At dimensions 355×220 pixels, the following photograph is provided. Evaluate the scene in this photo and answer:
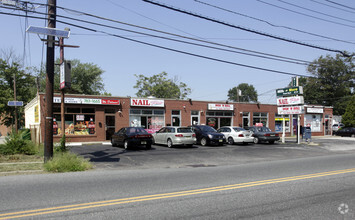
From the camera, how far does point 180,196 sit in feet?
21.2

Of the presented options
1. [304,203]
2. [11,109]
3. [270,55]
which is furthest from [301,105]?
[11,109]

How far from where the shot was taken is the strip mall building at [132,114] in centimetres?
2364

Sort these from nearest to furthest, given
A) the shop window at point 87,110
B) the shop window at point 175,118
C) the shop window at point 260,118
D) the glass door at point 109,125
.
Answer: the shop window at point 87,110
the glass door at point 109,125
the shop window at point 175,118
the shop window at point 260,118

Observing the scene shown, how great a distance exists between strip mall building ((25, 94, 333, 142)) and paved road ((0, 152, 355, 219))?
14.8 metres

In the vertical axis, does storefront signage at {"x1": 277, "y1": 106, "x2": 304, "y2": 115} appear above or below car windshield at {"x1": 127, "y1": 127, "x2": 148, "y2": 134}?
above

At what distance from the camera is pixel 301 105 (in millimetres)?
24391

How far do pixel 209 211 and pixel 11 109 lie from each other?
4107cm

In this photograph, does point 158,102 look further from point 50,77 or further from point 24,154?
point 50,77

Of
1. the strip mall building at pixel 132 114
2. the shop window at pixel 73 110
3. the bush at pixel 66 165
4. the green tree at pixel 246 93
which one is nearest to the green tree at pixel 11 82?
the strip mall building at pixel 132 114

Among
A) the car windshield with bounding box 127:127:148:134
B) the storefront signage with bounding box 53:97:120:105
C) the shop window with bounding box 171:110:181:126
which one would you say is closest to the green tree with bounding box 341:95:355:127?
the shop window with bounding box 171:110:181:126

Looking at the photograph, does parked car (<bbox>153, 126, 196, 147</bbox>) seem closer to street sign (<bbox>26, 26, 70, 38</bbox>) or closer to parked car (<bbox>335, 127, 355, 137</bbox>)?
street sign (<bbox>26, 26, 70, 38</bbox>)

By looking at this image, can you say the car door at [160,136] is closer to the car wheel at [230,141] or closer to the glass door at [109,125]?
the car wheel at [230,141]

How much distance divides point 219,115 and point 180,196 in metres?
25.7

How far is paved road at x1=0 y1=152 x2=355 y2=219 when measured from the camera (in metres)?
5.24
